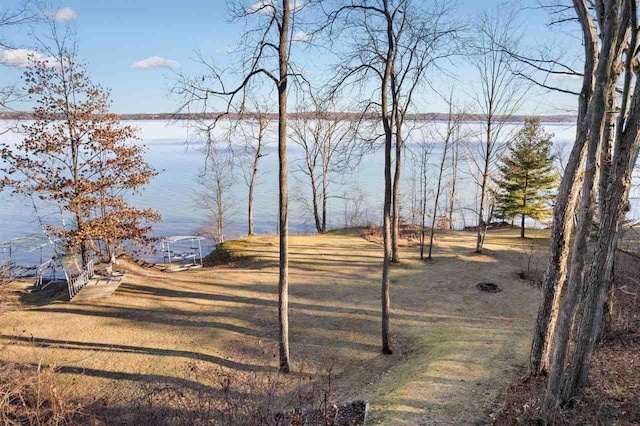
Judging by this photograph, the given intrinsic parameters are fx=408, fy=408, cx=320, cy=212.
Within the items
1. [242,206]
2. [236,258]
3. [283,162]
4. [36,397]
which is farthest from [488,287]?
[242,206]

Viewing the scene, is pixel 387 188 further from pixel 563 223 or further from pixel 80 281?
pixel 80 281

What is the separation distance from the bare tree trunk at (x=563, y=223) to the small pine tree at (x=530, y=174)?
21451 millimetres

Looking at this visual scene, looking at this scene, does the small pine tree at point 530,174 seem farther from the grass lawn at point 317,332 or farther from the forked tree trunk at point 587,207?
the forked tree trunk at point 587,207

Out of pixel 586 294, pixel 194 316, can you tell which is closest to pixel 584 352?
pixel 586 294

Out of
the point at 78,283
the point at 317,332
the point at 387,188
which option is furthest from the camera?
the point at 78,283

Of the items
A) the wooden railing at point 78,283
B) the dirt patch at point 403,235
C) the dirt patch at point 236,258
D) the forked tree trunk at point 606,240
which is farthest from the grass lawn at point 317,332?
the dirt patch at point 403,235

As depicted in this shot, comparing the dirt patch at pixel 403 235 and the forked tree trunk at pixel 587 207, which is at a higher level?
the forked tree trunk at pixel 587 207

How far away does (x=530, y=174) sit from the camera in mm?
26625

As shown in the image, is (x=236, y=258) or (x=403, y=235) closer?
(x=236, y=258)

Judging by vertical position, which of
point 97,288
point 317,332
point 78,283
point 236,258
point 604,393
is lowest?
point 317,332

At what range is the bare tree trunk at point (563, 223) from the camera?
572 centimetres

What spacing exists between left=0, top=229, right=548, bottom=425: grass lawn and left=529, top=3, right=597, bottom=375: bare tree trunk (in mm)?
990

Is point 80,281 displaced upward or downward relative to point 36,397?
downward

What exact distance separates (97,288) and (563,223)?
1309 centimetres
